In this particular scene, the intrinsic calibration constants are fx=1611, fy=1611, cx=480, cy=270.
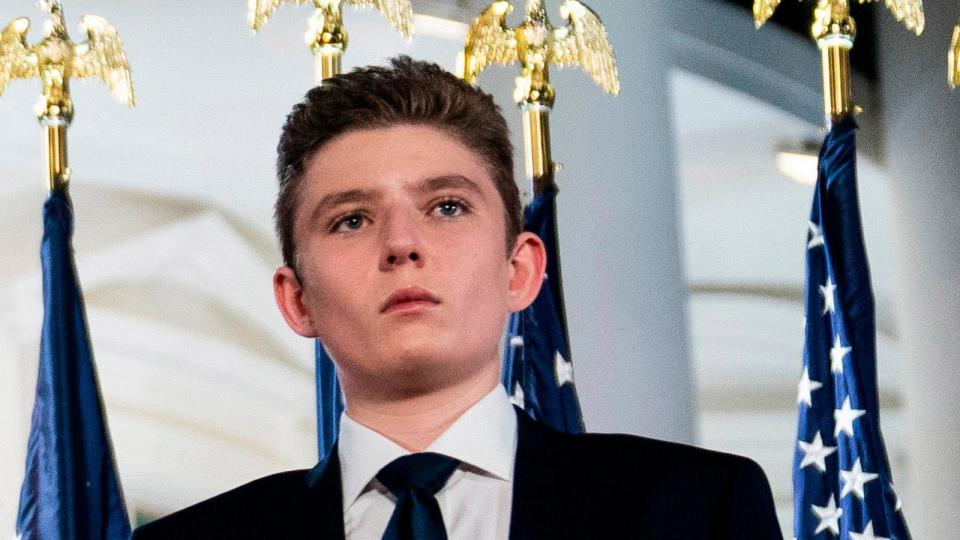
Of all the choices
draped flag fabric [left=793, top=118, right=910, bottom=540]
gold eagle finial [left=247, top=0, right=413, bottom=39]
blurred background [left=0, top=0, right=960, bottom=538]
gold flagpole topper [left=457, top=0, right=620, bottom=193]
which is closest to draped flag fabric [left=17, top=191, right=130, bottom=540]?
gold eagle finial [left=247, top=0, right=413, bottom=39]

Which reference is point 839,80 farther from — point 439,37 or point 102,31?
point 102,31

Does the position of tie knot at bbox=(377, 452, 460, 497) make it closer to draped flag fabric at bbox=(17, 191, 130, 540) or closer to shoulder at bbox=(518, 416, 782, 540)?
shoulder at bbox=(518, 416, 782, 540)

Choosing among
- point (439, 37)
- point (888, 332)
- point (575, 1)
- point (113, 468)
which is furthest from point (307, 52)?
point (888, 332)

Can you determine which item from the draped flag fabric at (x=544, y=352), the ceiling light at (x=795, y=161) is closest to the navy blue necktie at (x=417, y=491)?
the draped flag fabric at (x=544, y=352)

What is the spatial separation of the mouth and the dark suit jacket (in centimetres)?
21

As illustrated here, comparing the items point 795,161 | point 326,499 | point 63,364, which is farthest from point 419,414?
point 795,161

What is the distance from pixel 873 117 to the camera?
5238mm

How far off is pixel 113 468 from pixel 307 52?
1.68 metres

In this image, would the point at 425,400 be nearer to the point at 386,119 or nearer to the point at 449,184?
the point at 449,184

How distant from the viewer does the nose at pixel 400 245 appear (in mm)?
1819

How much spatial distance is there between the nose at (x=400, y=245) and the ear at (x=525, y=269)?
22 cm

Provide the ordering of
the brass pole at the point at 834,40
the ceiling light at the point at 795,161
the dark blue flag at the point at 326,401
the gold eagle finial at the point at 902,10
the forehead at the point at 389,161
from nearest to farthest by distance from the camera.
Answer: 1. the forehead at the point at 389,161
2. the dark blue flag at the point at 326,401
3. the brass pole at the point at 834,40
4. the gold eagle finial at the point at 902,10
5. the ceiling light at the point at 795,161

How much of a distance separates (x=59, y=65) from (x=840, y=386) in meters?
2.00

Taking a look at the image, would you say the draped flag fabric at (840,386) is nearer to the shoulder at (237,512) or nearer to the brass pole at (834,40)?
the brass pole at (834,40)
